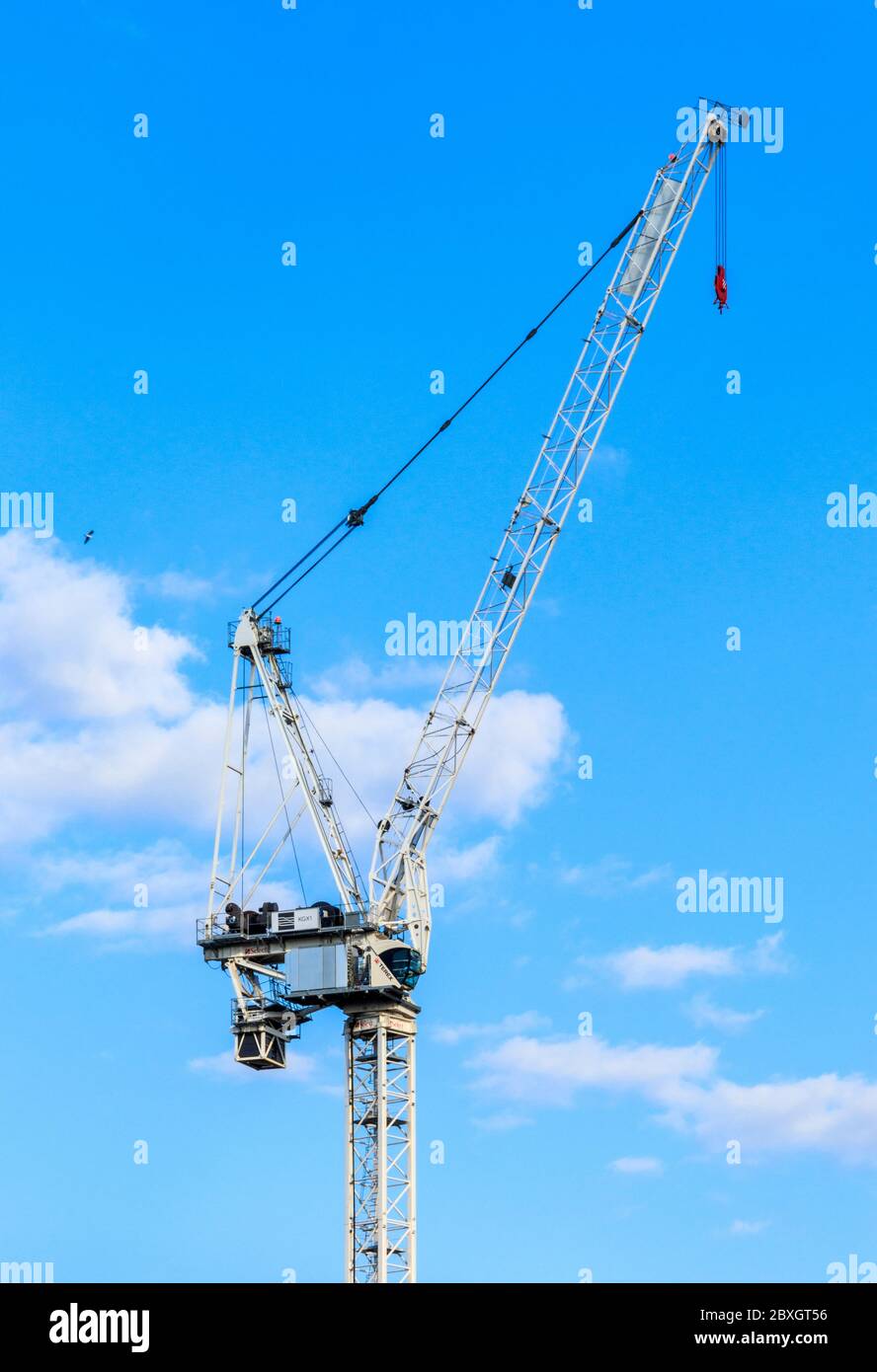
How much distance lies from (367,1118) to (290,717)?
25.9m

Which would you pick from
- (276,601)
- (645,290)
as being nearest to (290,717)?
(276,601)

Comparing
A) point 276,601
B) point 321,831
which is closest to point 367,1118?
point 321,831

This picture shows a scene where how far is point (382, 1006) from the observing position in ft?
425
